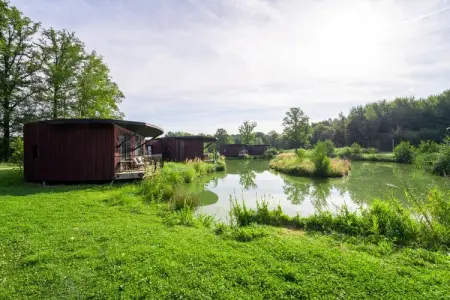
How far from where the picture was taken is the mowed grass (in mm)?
2342

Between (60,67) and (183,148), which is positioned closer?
(60,67)

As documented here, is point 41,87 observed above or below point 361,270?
above

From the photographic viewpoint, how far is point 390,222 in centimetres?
404

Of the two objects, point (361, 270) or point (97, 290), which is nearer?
point (97, 290)

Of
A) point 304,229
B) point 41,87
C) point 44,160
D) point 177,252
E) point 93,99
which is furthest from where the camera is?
point 93,99

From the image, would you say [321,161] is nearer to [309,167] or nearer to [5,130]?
[309,167]

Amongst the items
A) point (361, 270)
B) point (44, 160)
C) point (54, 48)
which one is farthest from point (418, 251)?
point (54, 48)

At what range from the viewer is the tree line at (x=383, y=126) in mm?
34188

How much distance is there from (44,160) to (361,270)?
33.8ft

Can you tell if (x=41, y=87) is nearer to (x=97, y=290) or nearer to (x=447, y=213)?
(x=97, y=290)

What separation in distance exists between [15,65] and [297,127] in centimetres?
3697

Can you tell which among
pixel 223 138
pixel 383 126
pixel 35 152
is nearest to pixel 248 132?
pixel 223 138

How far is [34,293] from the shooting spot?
2.30m

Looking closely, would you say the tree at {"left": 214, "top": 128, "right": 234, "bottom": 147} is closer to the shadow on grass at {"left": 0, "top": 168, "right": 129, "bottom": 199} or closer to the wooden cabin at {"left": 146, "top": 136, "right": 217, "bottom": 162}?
the wooden cabin at {"left": 146, "top": 136, "right": 217, "bottom": 162}
